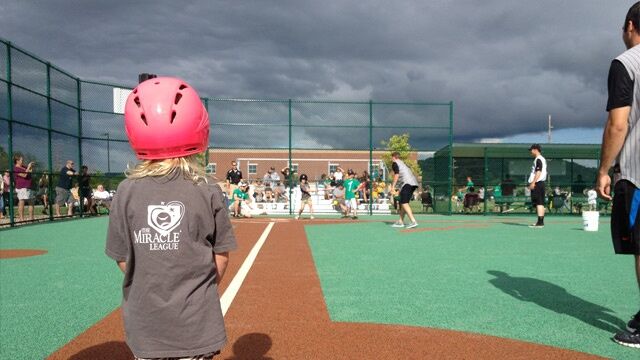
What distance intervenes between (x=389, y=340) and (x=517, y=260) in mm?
4574

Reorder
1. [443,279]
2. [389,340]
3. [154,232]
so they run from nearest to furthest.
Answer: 1. [154,232]
2. [389,340]
3. [443,279]

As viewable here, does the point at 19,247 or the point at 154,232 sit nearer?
the point at 154,232

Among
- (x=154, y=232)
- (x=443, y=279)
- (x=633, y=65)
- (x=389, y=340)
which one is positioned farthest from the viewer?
(x=443, y=279)

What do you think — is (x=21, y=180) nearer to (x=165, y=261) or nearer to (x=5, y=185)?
(x=5, y=185)

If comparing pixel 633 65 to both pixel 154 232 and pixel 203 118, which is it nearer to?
pixel 203 118

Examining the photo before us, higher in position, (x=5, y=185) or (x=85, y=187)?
(x=5, y=185)

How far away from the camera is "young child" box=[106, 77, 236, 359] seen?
180 centimetres

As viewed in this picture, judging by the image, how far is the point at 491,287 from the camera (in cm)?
542

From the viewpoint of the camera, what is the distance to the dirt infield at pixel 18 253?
783cm

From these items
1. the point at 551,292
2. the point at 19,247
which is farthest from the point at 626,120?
the point at 19,247

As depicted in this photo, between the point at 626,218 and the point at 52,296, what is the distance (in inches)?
215

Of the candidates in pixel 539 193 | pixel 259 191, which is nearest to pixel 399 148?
pixel 259 191

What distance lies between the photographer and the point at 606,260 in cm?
733

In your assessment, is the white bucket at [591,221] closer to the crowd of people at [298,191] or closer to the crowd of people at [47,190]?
the crowd of people at [298,191]
